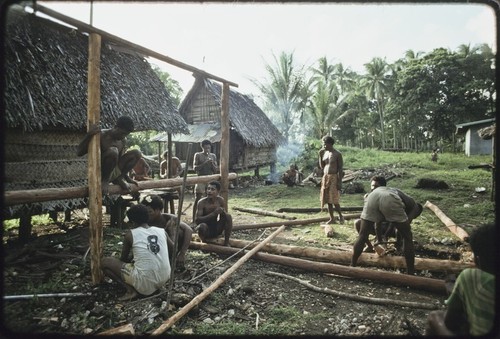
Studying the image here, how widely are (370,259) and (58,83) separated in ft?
23.3

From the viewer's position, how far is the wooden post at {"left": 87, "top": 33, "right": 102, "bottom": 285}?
3686 mm

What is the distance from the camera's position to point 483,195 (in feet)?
31.3

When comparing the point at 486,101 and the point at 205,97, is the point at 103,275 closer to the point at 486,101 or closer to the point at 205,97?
the point at 205,97

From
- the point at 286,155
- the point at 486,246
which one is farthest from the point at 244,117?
the point at 486,246

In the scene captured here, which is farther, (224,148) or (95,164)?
(224,148)

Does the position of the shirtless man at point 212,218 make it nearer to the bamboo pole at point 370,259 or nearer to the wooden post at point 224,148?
the bamboo pole at point 370,259

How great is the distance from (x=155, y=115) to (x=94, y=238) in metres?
5.55

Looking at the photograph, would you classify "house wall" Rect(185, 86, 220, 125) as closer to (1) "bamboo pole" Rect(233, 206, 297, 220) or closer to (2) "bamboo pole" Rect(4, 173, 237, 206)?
(1) "bamboo pole" Rect(233, 206, 297, 220)

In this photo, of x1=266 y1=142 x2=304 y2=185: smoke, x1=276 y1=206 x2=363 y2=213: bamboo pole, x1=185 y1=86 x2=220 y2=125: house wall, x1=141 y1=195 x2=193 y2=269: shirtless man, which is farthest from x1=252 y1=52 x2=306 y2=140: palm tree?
x1=141 y1=195 x2=193 y2=269: shirtless man

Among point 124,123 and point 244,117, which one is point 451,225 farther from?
point 244,117

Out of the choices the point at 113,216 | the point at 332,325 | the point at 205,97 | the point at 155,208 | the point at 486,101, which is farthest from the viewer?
the point at 486,101

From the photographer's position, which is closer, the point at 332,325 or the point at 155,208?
the point at 332,325

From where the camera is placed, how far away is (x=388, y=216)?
425 cm

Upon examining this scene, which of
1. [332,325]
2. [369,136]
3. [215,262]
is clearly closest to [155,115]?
[215,262]
